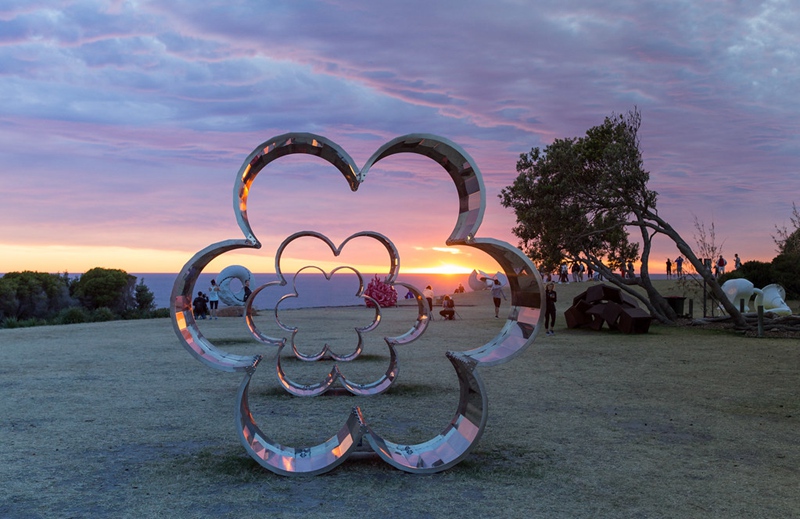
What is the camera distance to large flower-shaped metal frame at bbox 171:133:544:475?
23.0 feet

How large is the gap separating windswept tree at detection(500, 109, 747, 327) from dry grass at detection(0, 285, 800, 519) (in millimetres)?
7708

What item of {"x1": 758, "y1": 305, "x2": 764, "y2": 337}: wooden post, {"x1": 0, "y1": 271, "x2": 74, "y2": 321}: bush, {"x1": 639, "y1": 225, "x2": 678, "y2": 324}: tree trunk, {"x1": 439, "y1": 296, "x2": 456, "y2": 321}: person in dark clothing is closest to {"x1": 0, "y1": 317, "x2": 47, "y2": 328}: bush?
{"x1": 0, "y1": 271, "x2": 74, "y2": 321}: bush

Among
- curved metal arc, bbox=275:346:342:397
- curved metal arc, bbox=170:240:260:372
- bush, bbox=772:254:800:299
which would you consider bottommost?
curved metal arc, bbox=275:346:342:397

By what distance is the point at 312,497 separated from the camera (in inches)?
248

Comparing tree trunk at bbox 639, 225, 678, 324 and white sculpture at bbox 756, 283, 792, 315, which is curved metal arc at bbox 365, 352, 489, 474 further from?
white sculpture at bbox 756, 283, 792, 315

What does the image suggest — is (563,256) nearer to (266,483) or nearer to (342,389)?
(342,389)

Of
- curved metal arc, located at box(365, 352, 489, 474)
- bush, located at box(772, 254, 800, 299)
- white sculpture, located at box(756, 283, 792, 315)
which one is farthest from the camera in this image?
bush, located at box(772, 254, 800, 299)

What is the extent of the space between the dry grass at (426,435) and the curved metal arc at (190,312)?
105cm

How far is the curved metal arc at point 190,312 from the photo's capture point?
7.00 meters

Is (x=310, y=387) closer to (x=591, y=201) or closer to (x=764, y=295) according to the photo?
(x=591, y=201)

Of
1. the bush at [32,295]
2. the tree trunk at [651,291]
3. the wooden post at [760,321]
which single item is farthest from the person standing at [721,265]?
the bush at [32,295]

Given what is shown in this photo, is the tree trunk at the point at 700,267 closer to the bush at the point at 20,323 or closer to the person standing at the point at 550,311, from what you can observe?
the person standing at the point at 550,311

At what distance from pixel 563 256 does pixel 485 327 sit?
3864 mm

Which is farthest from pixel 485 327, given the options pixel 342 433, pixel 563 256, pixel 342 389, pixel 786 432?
pixel 342 433
